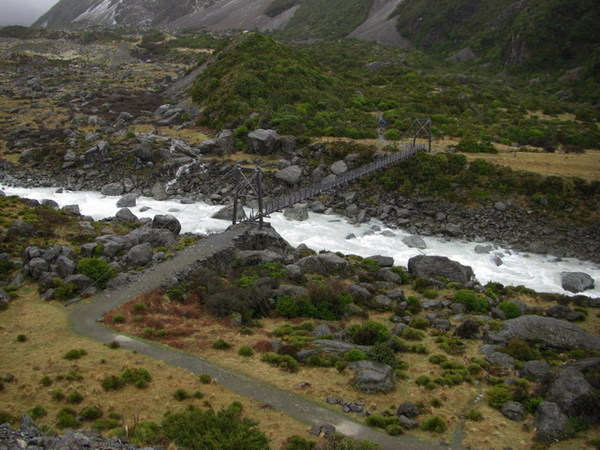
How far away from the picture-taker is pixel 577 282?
30016mm

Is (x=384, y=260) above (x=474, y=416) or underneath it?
above

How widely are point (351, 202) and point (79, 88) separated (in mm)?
60338

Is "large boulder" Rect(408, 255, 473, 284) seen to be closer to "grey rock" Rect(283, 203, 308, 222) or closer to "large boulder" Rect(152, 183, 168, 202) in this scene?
"grey rock" Rect(283, 203, 308, 222)

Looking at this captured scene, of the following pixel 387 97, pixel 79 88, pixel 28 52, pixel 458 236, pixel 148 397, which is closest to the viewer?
pixel 148 397

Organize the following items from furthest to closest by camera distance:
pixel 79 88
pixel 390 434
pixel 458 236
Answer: pixel 79 88 → pixel 458 236 → pixel 390 434

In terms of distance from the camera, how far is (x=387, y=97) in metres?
68.4

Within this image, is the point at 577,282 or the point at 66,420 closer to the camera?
the point at 66,420

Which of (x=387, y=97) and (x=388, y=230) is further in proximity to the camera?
(x=387, y=97)

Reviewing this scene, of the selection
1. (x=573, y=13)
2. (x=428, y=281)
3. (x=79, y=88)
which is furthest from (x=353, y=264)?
(x=573, y=13)

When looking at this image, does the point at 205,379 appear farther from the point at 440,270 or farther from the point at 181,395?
the point at 440,270

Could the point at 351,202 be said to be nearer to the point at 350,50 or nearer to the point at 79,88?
the point at 79,88

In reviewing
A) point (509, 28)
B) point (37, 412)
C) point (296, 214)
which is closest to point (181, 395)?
point (37, 412)

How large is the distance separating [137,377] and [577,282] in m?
26.5

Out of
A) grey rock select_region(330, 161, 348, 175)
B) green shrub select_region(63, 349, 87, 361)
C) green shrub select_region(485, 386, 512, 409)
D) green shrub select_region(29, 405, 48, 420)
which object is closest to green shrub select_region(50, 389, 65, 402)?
green shrub select_region(29, 405, 48, 420)
